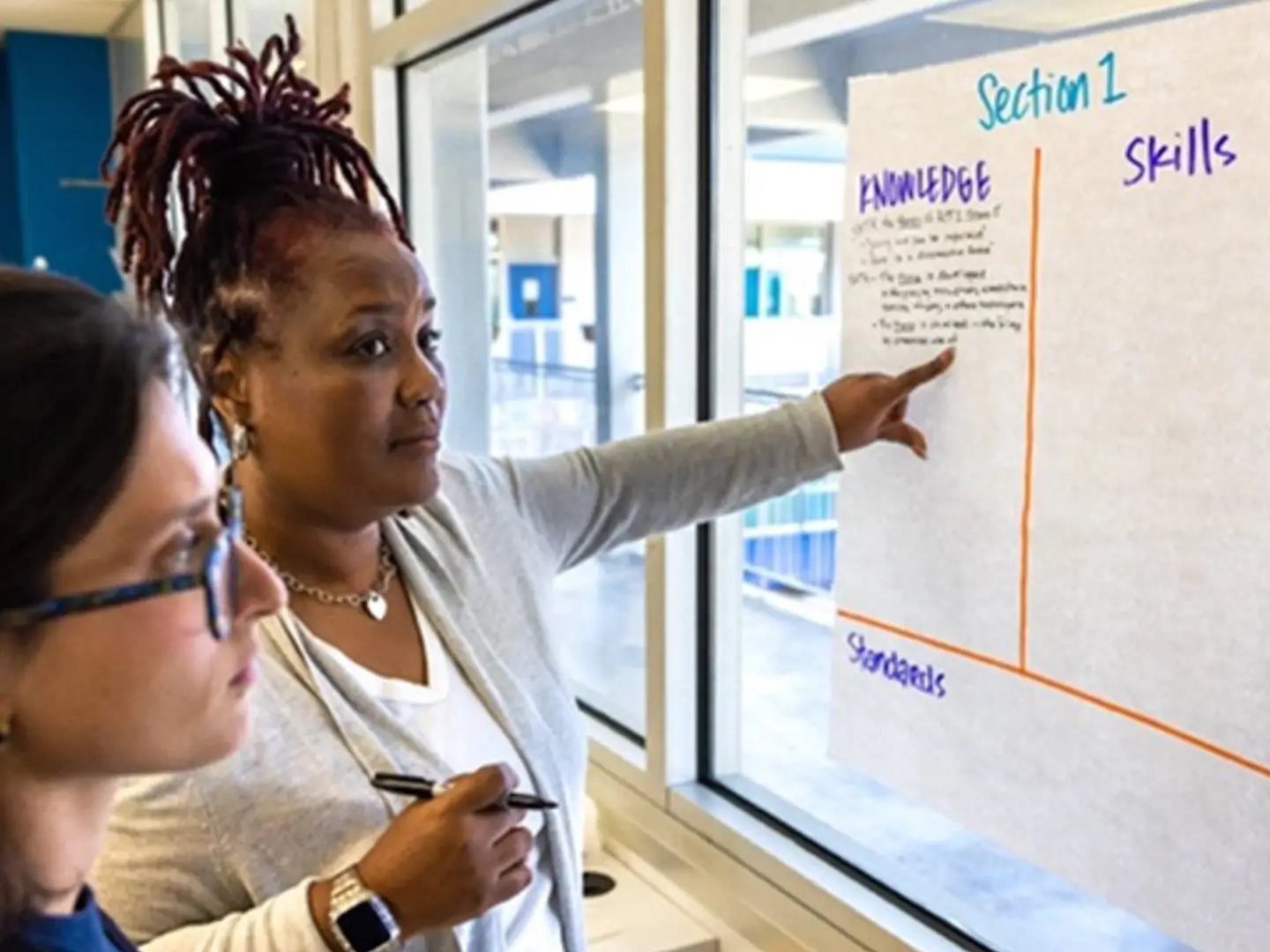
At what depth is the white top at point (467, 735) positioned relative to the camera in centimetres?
106

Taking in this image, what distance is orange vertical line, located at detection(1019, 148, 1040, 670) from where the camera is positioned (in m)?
0.95

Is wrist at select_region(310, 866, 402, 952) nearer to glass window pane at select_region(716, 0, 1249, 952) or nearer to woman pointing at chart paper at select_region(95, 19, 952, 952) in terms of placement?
woman pointing at chart paper at select_region(95, 19, 952, 952)

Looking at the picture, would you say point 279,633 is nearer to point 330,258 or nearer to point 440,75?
point 330,258

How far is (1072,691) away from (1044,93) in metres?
0.44

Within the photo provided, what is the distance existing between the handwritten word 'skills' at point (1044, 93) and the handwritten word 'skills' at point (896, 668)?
45cm

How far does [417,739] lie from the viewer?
103 cm

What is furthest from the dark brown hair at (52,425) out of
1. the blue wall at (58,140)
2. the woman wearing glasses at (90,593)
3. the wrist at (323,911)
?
the blue wall at (58,140)

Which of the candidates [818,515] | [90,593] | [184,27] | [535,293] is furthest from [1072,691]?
[184,27]

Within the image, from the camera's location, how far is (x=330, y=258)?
3.51 ft

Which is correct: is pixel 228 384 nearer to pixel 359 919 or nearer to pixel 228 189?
pixel 228 189

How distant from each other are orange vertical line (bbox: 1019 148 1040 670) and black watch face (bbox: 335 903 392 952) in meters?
0.52

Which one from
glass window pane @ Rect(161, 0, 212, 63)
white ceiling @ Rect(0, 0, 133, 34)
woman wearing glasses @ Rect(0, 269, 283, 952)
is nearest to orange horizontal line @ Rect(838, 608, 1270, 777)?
woman wearing glasses @ Rect(0, 269, 283, 952)

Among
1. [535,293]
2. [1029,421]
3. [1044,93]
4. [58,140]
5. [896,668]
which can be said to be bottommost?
[896,668]

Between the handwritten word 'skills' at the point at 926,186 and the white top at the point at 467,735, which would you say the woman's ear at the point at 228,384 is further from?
the handwritten word 'skills' at the point at 926,186
